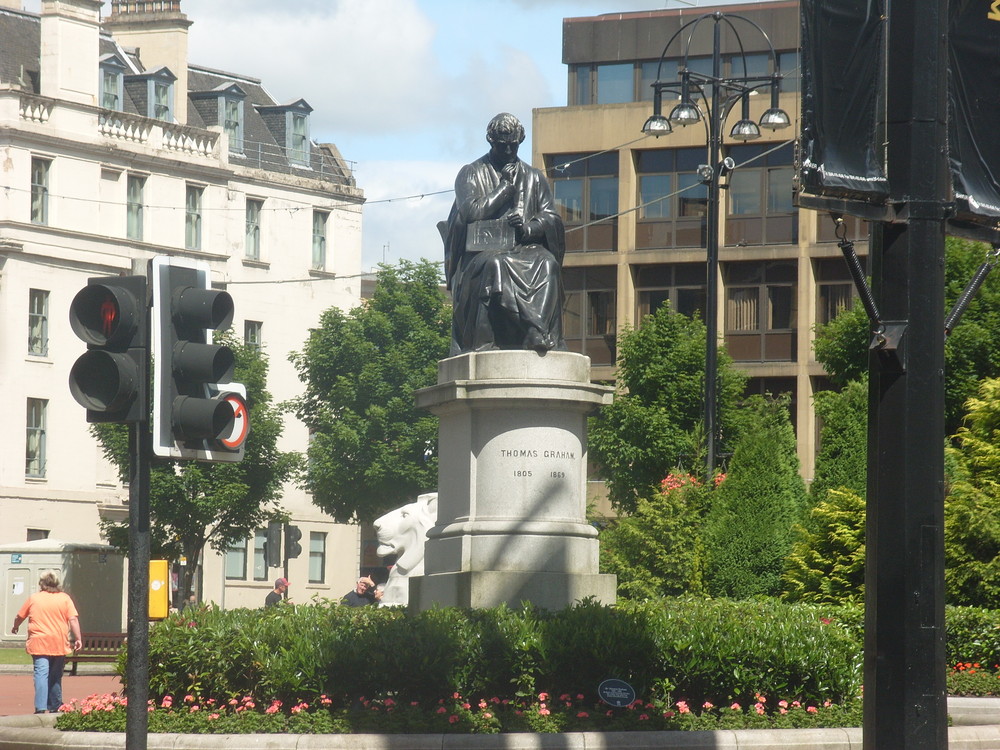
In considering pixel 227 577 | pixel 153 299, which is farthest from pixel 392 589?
pixel 227 577

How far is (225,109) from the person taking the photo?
69250 millimetres

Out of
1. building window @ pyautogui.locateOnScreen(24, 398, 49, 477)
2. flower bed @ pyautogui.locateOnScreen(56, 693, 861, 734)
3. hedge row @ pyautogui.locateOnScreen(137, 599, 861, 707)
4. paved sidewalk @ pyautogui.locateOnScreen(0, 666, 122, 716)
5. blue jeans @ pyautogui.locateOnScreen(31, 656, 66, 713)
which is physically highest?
building window @ pyautogui.locateOnScreen(24, 398, 49, 477)

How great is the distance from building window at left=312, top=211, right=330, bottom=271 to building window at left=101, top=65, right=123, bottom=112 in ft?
35.2

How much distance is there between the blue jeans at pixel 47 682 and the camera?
750 inches

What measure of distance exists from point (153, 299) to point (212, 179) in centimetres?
5779

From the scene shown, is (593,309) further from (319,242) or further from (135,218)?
(319,242)

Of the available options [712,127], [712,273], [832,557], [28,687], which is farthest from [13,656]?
[832,557]

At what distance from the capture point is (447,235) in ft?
56.9

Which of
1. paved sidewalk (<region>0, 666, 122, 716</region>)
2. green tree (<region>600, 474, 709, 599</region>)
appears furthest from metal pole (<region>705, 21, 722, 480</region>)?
paved sidewalk (<region>0, 666, 122, 716</region>)

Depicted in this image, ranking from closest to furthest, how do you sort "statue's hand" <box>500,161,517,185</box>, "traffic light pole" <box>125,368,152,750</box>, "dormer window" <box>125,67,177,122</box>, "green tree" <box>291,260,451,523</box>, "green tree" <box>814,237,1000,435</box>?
"traffic light pole" <box>125,368,152,750</box> → "statue's hand" <box>500,161,517,185</box> → "green tree" <box>814,237,1000,435</box> → "green tree" <box>291,260,451,523</box> → "dormer window" <box>125,67,177,122</box>

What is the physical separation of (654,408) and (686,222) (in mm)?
14593

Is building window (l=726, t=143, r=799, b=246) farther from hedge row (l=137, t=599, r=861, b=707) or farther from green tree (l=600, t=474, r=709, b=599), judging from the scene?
hedge row (l=137, t=599, r=861, b=707)

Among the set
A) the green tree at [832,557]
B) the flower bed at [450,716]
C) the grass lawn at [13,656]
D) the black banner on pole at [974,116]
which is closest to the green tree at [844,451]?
the green tree at [832,557]

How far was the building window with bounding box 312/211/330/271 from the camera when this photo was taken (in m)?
70.9
